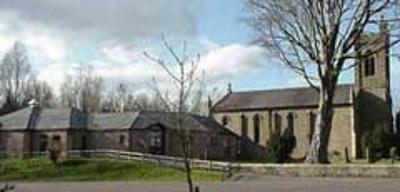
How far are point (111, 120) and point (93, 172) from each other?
938 inches

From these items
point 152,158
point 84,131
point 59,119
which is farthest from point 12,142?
point 152,158

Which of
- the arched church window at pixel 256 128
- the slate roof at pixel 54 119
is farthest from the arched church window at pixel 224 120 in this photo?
the slate roof at pixel 54 119

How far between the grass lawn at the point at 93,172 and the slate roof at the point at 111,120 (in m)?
14.4

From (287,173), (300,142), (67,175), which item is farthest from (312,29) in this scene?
(300,142)

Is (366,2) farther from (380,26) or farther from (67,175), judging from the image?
(67,175)

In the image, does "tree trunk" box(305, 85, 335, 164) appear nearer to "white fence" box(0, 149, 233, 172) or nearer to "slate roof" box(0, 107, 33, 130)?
"white fence" box(0, 149, 233, 172)

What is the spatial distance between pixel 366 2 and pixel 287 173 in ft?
40.3

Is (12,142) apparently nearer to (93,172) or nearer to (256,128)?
(93,172)

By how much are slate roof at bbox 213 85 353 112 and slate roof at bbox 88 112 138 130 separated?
912 inches

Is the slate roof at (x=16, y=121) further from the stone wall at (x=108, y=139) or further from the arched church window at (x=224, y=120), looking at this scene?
the arched church window at (x=224, y=120)

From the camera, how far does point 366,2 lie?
47.9 metres

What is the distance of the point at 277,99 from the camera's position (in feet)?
333

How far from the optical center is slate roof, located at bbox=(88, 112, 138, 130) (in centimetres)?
7856

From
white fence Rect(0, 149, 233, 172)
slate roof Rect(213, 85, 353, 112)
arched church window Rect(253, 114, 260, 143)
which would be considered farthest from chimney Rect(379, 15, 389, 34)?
arched church window Rect(253, 114, 260, 143)
